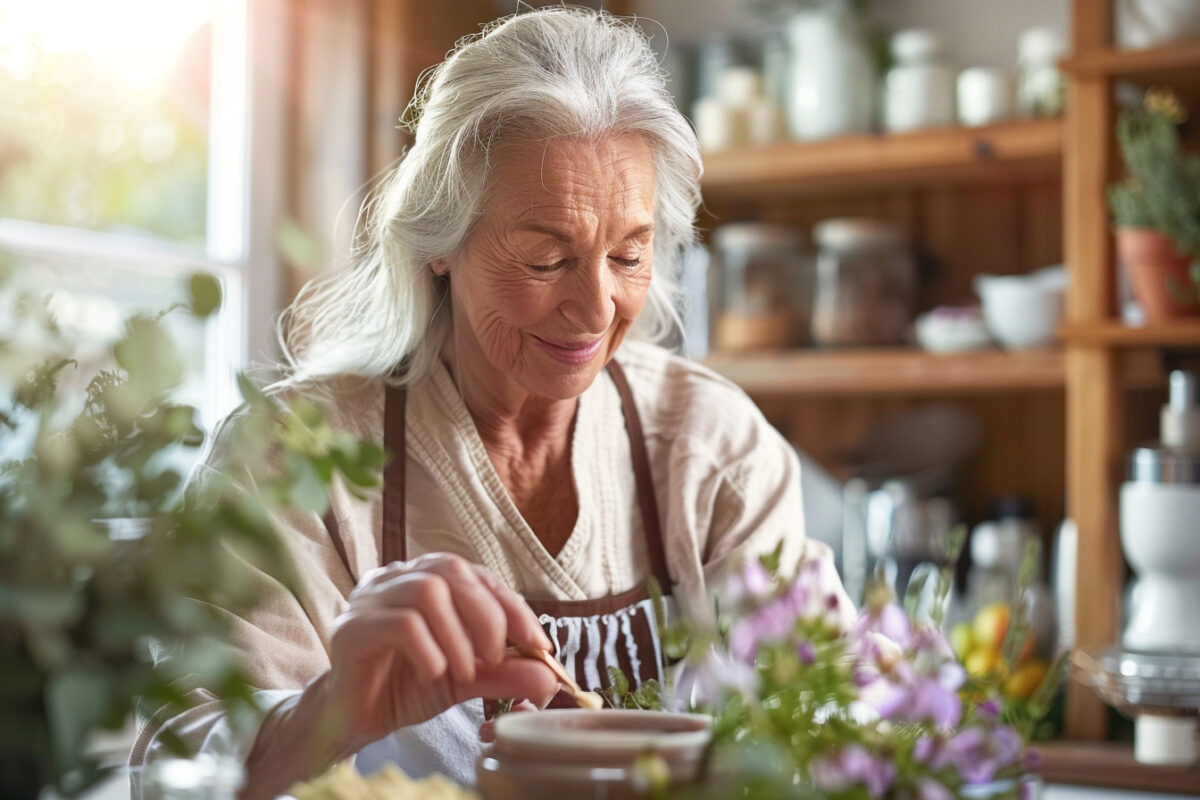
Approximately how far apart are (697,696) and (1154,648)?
1799 mm

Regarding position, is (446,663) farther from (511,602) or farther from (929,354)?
(929,354)

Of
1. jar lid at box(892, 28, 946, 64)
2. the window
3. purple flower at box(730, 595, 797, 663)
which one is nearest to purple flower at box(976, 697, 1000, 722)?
purple flower at box(730, 595, 797, 663)

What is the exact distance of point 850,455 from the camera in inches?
119

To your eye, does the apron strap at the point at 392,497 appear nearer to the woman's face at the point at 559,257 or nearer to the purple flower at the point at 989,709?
the woman's face at the point at 559,257

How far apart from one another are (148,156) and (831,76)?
138 cm

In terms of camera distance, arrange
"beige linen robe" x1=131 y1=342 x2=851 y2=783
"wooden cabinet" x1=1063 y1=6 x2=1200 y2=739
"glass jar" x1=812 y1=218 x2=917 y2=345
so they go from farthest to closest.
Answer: "glass jar" x1=812 y1=218 x2=917 y2=345 → "wooden cabinet" x1=1063 y1=6 x2=1200 y2=739 → "beige linen robe" x1=131 y1=342 x2=851 y2=783

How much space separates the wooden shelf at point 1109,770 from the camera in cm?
222

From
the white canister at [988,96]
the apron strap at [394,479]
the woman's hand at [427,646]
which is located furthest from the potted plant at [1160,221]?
the woman's hand at [427,646]

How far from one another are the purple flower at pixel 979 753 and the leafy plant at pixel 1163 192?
1.84 m

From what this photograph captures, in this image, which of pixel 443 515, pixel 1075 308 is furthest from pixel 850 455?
pixel 443 515

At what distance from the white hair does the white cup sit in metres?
1.18

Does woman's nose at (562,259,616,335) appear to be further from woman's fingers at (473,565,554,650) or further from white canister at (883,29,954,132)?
white canister at (883,29,954,132)

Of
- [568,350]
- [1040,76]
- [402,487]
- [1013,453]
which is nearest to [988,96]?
[1040,76]

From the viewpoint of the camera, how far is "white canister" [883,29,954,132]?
2.72m
